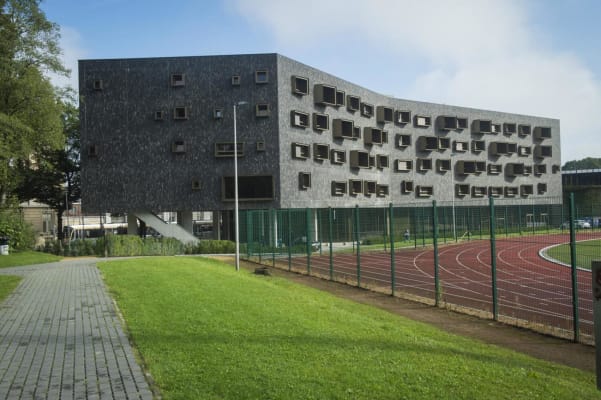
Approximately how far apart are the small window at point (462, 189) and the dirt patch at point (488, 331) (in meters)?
49.2

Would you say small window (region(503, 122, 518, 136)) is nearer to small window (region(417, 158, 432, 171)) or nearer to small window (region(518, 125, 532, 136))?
small window (region(518, 125, 532, 136))

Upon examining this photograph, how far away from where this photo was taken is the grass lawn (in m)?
6.32

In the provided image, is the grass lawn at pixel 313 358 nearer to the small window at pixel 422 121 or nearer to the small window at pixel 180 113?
the small window at pixel 180 113

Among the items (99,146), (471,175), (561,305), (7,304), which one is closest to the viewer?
(7,304)

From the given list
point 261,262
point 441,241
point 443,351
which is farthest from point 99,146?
point 443,351

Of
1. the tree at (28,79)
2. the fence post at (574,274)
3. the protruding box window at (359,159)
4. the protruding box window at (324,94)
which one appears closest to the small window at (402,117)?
the protruding box window at (359,159)

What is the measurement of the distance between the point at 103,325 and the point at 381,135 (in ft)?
156

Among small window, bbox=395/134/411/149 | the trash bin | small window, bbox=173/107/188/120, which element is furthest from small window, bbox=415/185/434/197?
the trash bin

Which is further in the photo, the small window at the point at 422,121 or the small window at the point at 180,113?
the small window at the point at 422,121

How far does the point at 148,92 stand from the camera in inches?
1672

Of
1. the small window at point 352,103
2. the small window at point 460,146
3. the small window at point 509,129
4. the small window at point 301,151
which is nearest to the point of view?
the small window at point 301,151

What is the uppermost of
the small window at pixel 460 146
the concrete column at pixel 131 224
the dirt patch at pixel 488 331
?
the small window at pixel 460 146

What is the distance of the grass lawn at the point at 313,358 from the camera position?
632 centimetres

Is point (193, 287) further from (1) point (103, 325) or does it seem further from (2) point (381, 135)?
(2) point (381, 135)
